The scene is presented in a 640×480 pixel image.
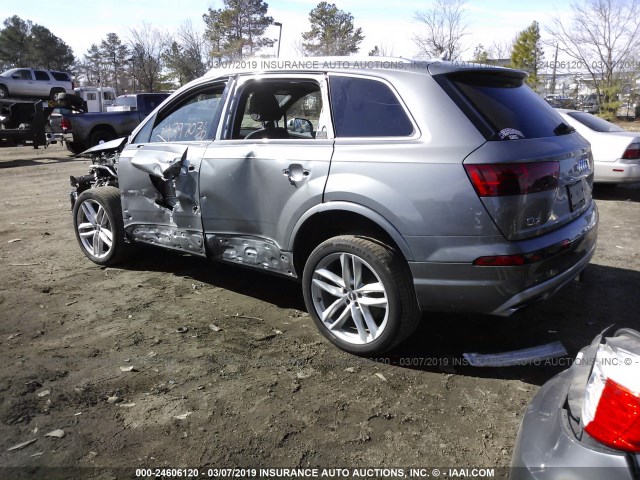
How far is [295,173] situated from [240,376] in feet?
4.38

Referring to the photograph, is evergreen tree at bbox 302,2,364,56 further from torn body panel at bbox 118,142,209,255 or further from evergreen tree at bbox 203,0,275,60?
torn body panel at bbox 118,142,209,255

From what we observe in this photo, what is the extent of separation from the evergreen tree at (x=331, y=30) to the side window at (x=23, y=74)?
19.8 meters

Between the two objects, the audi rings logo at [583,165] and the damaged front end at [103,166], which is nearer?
the audi rings logo at [583,165]

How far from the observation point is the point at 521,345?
347 centimetres

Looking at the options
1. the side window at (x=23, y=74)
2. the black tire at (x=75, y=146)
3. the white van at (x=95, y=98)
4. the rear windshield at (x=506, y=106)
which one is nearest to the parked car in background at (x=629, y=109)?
the black tire at (x=75, y=146)

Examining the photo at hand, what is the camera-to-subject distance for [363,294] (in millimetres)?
3287

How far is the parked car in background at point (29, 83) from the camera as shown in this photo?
2922cm

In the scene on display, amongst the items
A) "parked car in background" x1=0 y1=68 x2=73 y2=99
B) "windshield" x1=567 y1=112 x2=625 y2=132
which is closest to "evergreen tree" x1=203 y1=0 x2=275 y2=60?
"parked car in background" x1=0 y1=68 x2=73 y2=99

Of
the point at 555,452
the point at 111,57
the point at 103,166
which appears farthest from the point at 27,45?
the point at 555,452

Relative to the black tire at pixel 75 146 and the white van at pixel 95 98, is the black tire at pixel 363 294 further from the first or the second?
the white van at pixel 95 98

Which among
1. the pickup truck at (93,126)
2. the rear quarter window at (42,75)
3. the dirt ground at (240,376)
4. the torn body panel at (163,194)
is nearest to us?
the dirt ground at (240,376)

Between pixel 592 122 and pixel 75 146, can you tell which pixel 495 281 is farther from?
pixel 75 146

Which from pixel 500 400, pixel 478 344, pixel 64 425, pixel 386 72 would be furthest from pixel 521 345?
pixel 64 425

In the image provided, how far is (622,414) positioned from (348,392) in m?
1.78
